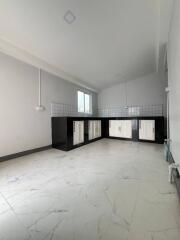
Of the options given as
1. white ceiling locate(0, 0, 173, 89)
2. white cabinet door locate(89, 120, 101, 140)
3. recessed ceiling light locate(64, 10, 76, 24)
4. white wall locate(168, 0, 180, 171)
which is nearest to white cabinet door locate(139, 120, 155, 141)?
white cabinet door locate(89, 120, 101, 140)

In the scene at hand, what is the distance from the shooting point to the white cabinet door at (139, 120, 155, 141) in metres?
3.49

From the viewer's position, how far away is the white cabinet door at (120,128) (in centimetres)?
389

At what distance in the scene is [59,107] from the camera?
11.0ft

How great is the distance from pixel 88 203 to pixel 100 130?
3.22 meters

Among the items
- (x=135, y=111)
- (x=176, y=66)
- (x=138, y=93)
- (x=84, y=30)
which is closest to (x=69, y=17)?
(x=84, y=30)

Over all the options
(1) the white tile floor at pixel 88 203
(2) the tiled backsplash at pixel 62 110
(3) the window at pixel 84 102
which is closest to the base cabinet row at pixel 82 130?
(2) the tiled backsplash at pixel 62 110

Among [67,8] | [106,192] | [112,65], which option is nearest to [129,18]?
[67,8]

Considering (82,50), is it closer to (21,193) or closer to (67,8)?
(67,8)

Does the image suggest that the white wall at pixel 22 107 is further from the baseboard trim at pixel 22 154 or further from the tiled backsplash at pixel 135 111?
the tiled backsplash at pixel 135 111

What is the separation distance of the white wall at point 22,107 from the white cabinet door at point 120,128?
7.12 ft

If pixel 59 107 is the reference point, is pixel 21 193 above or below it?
below

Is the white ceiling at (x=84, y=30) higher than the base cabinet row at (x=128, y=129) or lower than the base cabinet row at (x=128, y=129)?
higher

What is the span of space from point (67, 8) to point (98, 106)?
13.1 ft

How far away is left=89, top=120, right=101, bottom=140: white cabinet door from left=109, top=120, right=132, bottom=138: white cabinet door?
470mm
